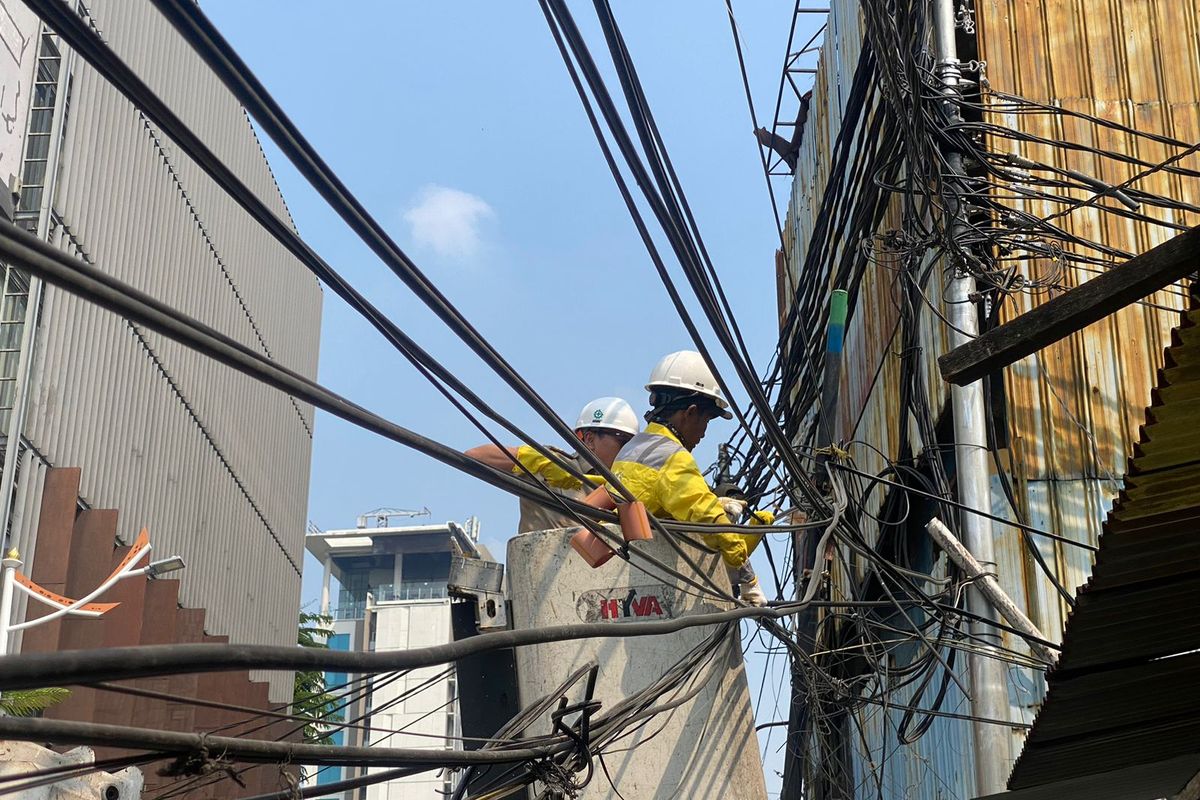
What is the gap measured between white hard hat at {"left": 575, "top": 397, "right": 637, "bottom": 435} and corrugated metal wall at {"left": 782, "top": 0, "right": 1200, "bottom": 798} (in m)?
1.32

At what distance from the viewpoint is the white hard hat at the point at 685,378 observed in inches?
277

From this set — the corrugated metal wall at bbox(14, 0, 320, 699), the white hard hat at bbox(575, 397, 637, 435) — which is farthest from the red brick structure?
the white hard hat at bbox(575, 397, 637, 435)

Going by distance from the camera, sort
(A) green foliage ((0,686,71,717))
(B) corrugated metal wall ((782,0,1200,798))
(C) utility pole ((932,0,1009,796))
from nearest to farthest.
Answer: (C) utility pole ((932,0,1009,796)), (B) corrugated metal wall ((782,0,1200,798)), (A) green foliage ((0,686,71,717))

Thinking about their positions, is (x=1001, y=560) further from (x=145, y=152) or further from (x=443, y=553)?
(x=443, y=553)

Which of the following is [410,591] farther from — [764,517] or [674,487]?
[674,487]

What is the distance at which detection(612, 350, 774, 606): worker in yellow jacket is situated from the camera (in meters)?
5.98

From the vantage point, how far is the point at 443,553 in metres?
78.5

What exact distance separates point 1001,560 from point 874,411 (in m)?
3.01

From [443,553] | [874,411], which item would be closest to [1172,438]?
[874,411]

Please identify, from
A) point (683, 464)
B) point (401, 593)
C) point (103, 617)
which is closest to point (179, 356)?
point (103, 617)

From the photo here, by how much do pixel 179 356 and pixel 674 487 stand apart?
22.6 meters

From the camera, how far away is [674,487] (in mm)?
6008

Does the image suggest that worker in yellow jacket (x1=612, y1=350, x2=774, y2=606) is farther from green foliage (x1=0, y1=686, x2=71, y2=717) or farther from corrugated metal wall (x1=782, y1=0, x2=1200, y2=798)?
green foliage (x1=0, y1=686, x2=71, y2=717)

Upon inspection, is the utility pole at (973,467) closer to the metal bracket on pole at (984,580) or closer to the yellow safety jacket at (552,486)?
the metal bracket on pole at (984,580)
